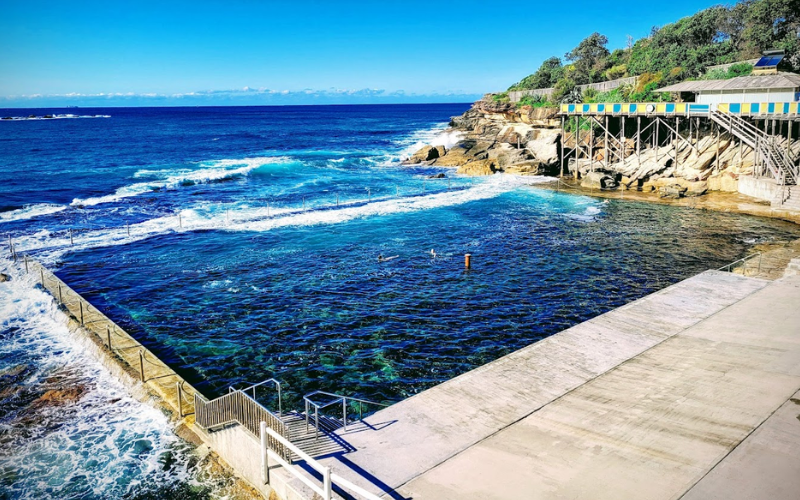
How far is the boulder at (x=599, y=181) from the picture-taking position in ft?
157

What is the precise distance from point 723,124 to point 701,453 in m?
37.2

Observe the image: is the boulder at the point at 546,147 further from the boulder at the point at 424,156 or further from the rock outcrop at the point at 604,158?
the boulder at the point at 424,156

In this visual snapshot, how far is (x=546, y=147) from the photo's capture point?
188 ft

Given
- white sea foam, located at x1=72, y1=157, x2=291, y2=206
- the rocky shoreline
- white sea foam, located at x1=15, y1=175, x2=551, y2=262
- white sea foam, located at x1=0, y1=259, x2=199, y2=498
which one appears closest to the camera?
white sea foam, located at x1=0, y1=259, x2=199, y2=498

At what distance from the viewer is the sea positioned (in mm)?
14359

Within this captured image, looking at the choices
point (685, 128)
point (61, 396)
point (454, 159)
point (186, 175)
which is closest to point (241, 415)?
point (61, 396)

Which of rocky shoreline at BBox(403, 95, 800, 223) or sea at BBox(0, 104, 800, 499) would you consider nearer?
sea at BBox(0, 104, 800, 499)

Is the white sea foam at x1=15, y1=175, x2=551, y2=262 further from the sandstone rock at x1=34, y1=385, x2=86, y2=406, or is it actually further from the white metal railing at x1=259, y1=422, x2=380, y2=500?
the white metal railing at x1=259, y1=422, x2=380, y2=500

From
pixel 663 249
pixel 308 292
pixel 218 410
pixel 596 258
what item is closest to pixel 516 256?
pixel 596 258

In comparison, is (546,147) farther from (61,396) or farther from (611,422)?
(61,396)

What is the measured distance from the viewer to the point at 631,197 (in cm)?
4388

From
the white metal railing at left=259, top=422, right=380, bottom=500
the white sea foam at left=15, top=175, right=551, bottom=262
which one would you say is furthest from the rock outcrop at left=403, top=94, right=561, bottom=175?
the white metal railing at left=259, top=422, right=380, bottom=500

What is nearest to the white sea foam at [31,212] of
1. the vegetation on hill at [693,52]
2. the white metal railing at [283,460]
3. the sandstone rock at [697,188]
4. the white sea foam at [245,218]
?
the white sea foam at [245,218]

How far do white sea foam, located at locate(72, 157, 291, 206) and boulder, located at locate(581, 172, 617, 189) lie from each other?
3426 centimetres
